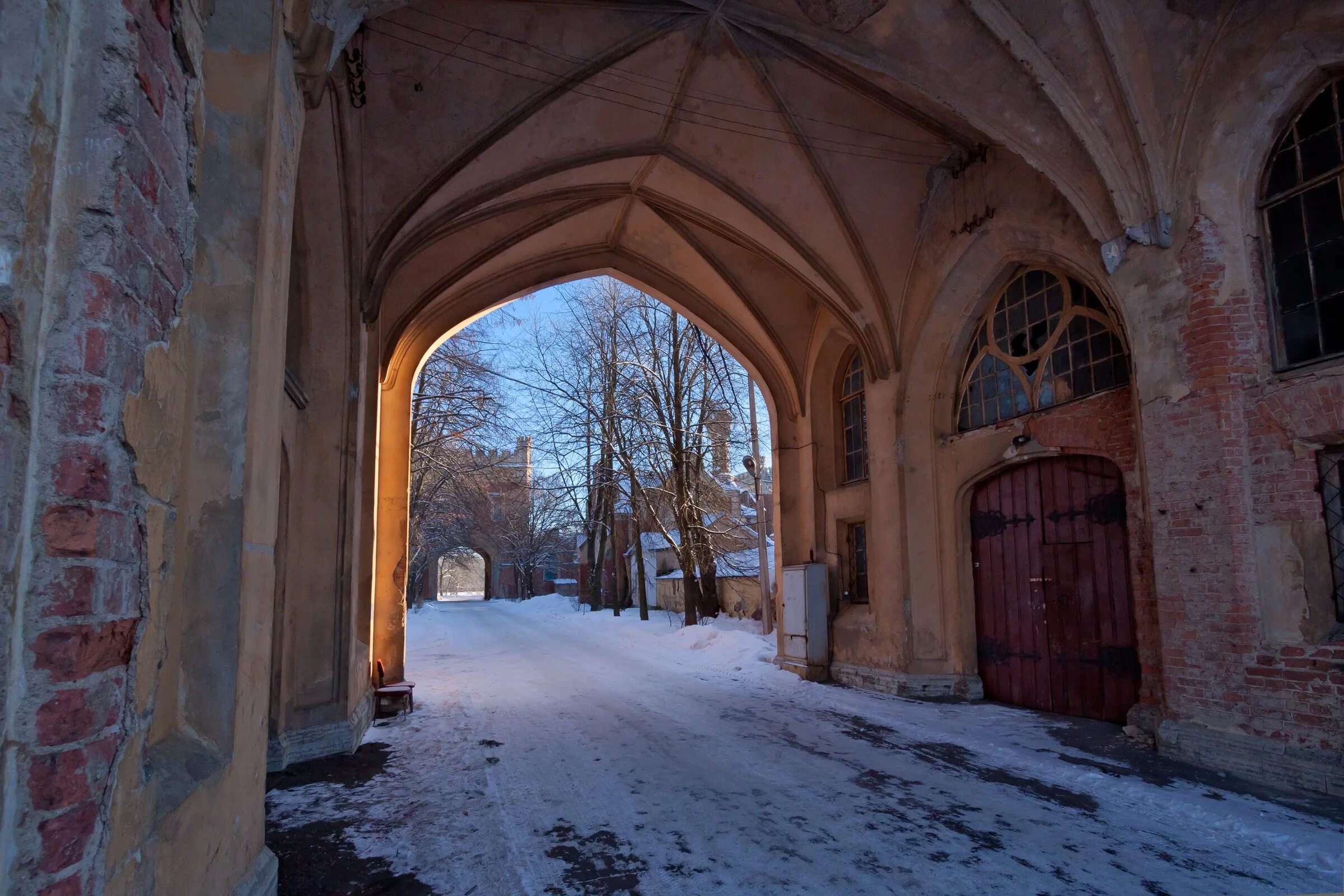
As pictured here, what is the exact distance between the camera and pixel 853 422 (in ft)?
43.7

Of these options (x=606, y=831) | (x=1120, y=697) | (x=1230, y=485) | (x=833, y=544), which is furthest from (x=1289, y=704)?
(x=833, y=544)

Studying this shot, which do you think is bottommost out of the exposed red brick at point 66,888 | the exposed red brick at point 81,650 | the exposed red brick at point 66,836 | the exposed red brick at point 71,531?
the exposed red brick at point 66,888

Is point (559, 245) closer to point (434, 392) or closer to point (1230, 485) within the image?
point (434, 392)

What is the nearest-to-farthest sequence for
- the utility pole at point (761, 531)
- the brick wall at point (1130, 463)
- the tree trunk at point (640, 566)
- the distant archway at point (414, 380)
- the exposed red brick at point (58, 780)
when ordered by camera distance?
the exposed red brick at point (58, 780)
the brick wall at point (1130, 463)
the distant archway at point (414, 380)
the utility pole at point (761, 531)
the tree trunk at point (640, 566)

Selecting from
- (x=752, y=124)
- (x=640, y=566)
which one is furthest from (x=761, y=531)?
(x=640, y=566)

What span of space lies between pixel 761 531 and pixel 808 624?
3684 mm

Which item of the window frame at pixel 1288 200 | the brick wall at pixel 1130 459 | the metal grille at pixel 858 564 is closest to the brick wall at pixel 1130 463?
the brick wall at pixel 1130 459

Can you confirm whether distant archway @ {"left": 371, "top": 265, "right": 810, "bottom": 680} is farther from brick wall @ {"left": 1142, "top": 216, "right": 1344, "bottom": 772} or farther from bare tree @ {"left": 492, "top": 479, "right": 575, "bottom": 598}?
bare tree @ {"left": 492, "top": 479, "right": 575, "bottom": 598}

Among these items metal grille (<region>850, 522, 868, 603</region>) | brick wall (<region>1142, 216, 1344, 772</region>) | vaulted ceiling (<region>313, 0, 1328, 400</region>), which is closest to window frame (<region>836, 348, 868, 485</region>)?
metal grille (<region>850, 522, 868, 603</region>)

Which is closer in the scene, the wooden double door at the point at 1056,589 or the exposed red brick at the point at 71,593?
the exposed red brick at the point at 71,593

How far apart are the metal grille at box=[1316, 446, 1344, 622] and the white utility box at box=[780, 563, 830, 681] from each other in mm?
7237

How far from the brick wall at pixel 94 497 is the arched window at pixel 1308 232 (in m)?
7.59

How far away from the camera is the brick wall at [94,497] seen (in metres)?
1.73

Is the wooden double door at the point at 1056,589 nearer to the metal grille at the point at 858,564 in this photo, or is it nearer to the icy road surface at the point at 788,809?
the icy road surface at the point at 788,809
